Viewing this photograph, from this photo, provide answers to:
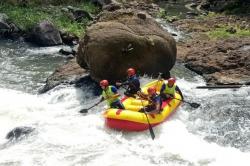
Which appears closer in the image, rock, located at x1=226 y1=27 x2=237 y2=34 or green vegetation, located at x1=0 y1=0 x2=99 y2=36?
rock, located at x1=226 y1=27 x2=237 y2=34

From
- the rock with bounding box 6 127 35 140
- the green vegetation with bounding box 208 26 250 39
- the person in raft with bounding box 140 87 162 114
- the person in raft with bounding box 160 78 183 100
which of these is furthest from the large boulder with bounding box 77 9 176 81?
the green vegetation with bounding box 208 26 250 39

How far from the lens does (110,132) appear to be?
15.1m

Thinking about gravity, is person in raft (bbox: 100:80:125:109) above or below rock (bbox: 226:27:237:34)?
above

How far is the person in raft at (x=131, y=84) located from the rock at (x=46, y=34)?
1062 cm

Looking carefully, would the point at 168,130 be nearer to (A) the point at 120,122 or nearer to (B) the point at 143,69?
(A) the point at 120,122

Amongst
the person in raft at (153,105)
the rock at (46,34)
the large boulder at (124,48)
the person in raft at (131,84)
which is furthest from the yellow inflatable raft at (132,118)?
the rock at (46,34)

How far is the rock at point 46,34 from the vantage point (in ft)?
87.8

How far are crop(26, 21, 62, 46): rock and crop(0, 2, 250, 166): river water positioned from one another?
638 centimetres

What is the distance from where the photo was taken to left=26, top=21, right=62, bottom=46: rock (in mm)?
26750

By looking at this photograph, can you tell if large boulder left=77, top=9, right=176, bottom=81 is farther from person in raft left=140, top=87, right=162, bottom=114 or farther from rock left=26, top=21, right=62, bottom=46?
rock left=26, top=21, right=62, bottom=46

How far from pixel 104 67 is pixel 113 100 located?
2606 mm

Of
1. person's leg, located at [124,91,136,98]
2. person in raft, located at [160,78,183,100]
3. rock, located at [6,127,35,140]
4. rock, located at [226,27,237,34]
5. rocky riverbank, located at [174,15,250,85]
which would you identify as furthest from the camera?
rock, located at [226,27,237,34]

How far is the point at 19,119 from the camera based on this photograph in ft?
53.6

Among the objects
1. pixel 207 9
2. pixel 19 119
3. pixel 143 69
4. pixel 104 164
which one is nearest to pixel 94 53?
pixel 143 69
